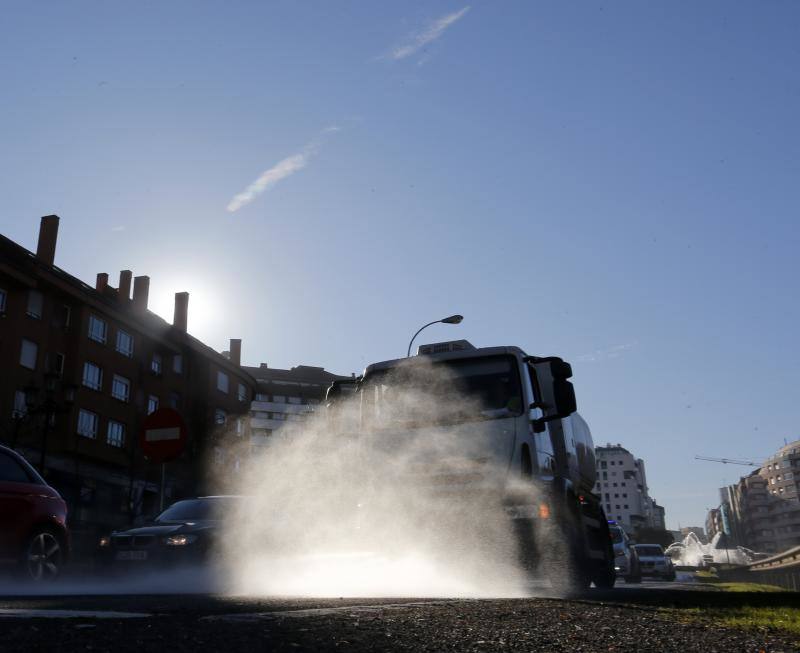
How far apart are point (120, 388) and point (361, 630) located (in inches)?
1726

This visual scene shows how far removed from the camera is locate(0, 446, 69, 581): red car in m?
8.17

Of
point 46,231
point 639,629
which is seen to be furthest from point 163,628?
point 46,231

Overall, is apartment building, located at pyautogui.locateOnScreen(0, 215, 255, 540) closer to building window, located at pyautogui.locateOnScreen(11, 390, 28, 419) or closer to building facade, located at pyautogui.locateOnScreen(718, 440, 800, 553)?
building window, located at pyautogui.locateOnScreen(11, 390, 28, 419)

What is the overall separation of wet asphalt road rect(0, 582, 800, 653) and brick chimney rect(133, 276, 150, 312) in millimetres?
46290

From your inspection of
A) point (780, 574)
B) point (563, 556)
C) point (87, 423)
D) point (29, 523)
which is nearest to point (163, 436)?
point (29, 523)

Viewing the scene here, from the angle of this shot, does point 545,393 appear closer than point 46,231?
Yes

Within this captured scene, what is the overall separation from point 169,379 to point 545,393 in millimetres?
43939

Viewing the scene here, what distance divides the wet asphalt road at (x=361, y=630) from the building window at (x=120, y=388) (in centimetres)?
4060

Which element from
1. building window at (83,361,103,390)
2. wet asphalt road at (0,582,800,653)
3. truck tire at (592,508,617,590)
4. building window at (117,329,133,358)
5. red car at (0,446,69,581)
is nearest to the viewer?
wet asphalt road at (0,582,800,653)

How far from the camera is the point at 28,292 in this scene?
38.8 meters

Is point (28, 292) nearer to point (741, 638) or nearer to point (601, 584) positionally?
point (601, 584)

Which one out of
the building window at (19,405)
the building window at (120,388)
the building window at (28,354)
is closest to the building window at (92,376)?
the building window at (120,388)

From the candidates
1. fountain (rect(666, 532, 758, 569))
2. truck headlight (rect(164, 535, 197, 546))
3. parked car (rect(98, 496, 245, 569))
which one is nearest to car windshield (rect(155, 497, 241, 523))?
parked car (rect(98, 496, 245, 569))

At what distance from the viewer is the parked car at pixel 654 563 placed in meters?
36.9
